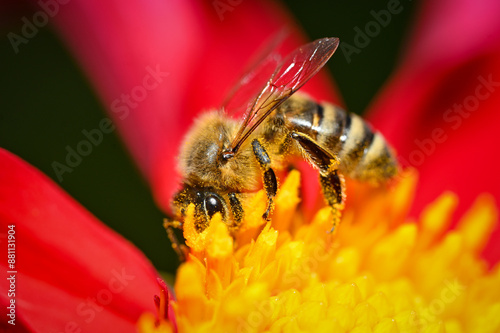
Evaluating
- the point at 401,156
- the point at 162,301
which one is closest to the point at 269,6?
the point at 401,156

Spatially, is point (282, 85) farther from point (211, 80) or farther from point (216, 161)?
point (211, 80)

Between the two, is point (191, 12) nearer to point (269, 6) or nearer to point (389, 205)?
point (269, 6)

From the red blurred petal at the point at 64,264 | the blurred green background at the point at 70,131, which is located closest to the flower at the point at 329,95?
the blurred green background at the point at 70,131

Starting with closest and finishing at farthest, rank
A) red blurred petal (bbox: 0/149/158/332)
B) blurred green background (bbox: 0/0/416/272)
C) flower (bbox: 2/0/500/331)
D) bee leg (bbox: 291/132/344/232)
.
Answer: red blurred petal (bbox: 0/149/158/332), bee leg (bbox: 291/132/344/232), flower (bbox: 2/0/500/331), blurred green background (bbox: 0/0/416/272)

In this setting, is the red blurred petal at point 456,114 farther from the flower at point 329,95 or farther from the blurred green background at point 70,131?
the blurred green background at point 70,131

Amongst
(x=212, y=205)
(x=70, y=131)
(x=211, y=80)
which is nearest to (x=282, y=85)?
(x=212, y=205)

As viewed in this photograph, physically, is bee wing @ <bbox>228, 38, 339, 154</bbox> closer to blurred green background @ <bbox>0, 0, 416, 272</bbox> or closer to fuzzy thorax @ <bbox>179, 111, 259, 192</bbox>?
fuzzy thorax @ <bbox>179, 111, 259, 192</bbox>

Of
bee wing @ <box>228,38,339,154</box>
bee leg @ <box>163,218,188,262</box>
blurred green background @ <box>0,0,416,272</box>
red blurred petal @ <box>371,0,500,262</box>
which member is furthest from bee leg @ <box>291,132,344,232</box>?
blurred green background @ <box>0,0,416,272</box>
